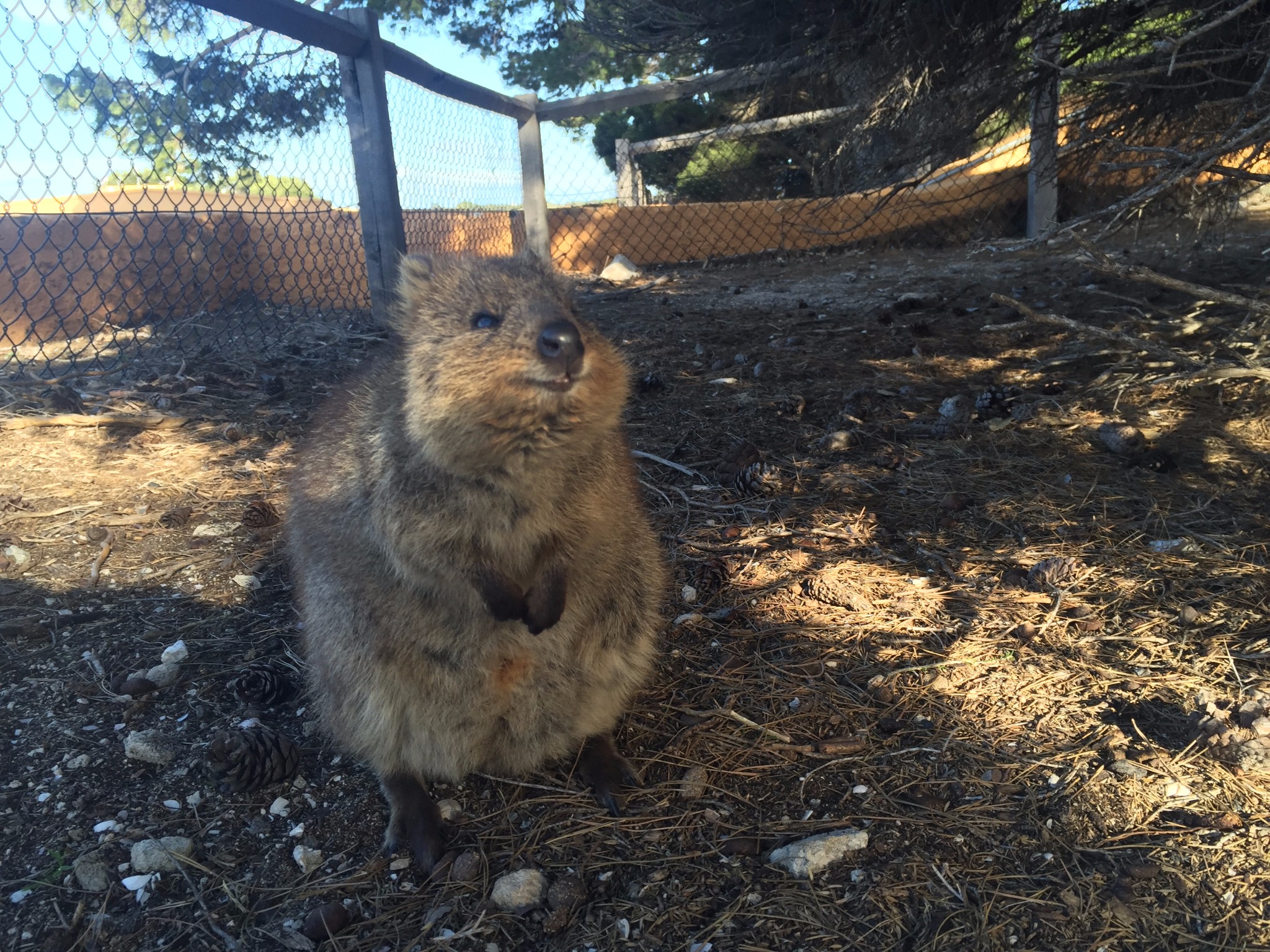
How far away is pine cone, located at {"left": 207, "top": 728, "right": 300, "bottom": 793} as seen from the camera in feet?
7.50

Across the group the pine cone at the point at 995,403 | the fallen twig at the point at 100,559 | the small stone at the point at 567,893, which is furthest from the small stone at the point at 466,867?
the pine cone at the point at 995,403

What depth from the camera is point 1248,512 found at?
318cm

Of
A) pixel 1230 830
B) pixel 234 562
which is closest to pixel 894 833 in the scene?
pixel 1230 830

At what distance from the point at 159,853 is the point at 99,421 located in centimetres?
294

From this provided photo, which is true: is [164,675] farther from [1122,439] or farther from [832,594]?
[1122,439]

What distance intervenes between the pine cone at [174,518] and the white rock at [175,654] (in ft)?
2.83

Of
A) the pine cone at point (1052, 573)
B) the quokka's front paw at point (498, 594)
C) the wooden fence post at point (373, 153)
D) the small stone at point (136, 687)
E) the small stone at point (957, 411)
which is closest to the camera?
the quokka's front paw at point (498, 594)

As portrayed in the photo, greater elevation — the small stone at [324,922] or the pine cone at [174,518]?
the pine cone at [174,518]

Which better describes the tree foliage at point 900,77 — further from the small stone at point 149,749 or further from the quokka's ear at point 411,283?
the small stone at point 149,749

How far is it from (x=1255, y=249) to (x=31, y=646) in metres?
9.26

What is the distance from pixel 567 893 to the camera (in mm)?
1955

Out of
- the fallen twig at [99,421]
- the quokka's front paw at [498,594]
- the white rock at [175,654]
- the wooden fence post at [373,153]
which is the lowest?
the white rock at [175,654]

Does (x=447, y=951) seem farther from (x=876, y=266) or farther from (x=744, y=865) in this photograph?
(x=876, y=266)

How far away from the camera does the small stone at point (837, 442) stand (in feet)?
13.9
